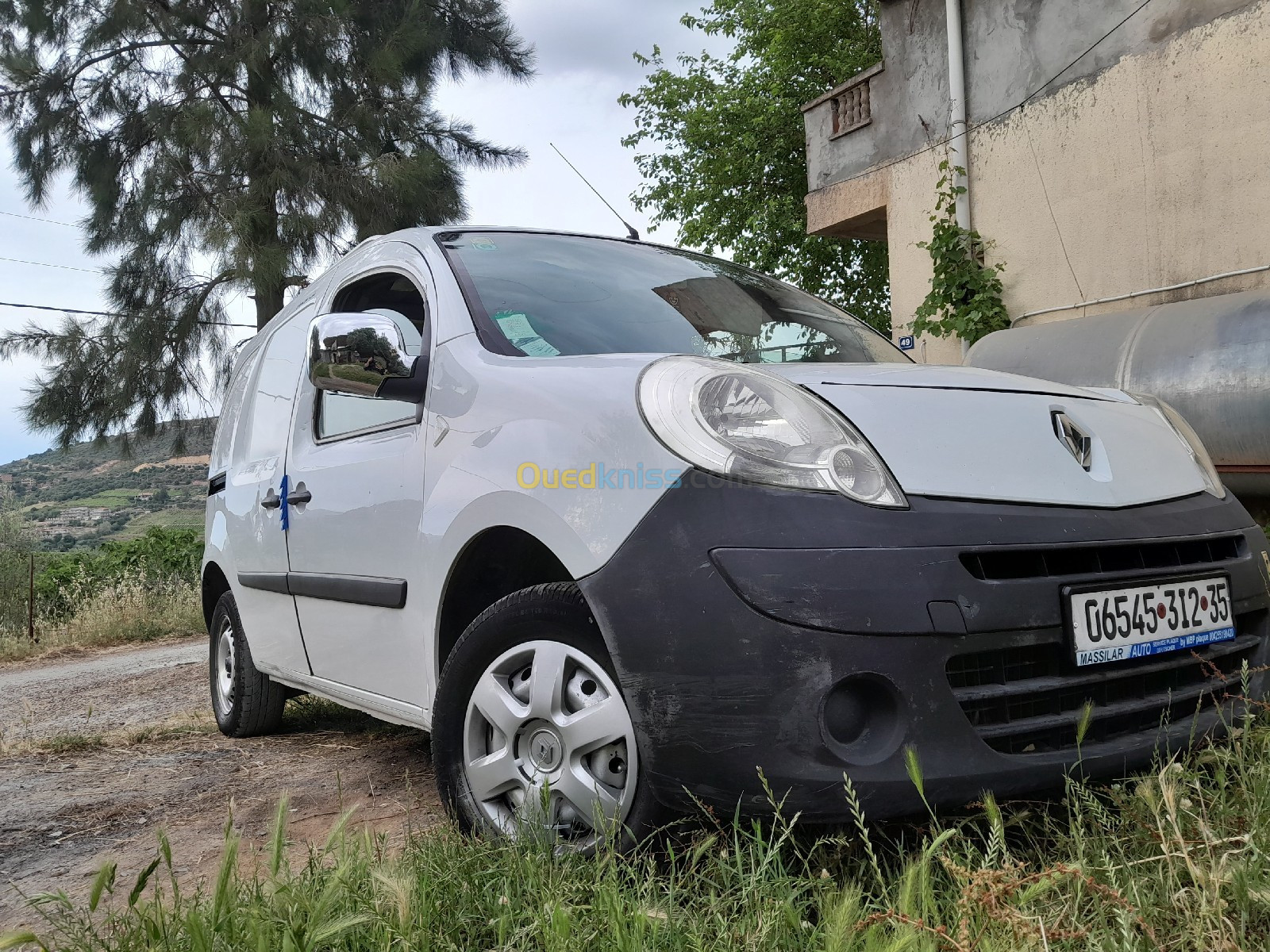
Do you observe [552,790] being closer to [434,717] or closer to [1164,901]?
[434,717]

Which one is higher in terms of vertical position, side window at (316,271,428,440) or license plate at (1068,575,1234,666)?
side window at (316,271,428,440)

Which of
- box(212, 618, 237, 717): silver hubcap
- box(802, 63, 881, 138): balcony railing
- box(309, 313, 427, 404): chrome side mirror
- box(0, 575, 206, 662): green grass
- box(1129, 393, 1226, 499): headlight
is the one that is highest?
box(802, 63, 881, 138): balcony railing

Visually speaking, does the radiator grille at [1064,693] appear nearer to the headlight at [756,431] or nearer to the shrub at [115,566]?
the headlight at [756,431]

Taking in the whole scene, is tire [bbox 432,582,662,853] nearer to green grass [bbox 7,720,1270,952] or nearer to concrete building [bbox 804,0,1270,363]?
green grass [bbox 7,720,1270,952]

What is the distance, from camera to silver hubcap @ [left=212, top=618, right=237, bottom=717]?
436 cm

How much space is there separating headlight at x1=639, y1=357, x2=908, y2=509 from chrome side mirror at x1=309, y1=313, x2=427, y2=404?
81 cm

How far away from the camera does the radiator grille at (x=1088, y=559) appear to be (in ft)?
5.90

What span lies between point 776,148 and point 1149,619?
72.1 feet

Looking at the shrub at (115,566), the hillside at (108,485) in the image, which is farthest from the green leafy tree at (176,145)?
the shrub at (115,566)

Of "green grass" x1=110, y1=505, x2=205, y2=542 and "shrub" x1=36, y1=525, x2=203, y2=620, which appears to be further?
"green grass" x1=110, y1=505, x2=205, y2=542

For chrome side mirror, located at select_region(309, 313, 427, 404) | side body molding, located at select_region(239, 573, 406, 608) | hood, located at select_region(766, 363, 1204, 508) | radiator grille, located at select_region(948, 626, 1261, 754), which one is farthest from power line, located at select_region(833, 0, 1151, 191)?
side body molding, located at select_region(239, 573, 406, 608)

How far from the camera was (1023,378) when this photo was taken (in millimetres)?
2457

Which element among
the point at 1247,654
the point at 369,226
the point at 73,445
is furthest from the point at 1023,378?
the point at 73,445

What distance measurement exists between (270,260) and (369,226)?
191 centimetres
